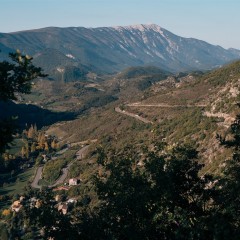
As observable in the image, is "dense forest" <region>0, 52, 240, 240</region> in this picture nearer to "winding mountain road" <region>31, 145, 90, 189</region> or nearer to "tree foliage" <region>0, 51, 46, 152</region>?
"tree foliage" <region>0, 51, 46, 152</region>

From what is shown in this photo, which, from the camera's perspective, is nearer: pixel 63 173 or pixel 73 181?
pixel 73 181

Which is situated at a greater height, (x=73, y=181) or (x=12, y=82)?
(x=12, y=82)

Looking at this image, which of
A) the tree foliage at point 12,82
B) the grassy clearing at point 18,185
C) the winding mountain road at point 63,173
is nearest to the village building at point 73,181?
the winding mountain road at point 63,173

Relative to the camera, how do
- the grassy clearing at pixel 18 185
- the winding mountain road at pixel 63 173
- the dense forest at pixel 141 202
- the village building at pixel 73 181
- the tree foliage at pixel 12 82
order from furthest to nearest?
the winding mountain road at pixel 63 173 → the grassy clearing at pixel 18 185 → the village building at pixel 73 181 → the tree foliage at pixel 12 82 → the dense forest at pixel 141 202

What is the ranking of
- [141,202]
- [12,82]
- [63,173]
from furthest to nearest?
[63,173]
[141,202]
[12,82]

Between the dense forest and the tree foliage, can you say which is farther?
the tree foliage

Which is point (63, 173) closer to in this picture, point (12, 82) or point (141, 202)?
point (141, 202)

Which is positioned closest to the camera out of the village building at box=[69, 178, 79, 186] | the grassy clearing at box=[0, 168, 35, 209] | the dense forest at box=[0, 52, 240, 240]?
the dense forest at box=[0, 52, 240, 240]

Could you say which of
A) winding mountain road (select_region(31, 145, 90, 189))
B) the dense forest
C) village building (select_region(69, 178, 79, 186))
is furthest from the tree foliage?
winding mountain road (select_region(31, 145, 90, 189))

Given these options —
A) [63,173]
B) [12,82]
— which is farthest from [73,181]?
[12,82]

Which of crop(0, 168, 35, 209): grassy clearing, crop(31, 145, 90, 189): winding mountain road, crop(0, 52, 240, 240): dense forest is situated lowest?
crop(0, 168, 35, 209): grassy clearing

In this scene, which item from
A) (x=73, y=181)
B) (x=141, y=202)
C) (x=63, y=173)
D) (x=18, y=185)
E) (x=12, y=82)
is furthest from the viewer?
(x=63, y=173)

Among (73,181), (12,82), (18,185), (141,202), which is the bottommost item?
(18,185)

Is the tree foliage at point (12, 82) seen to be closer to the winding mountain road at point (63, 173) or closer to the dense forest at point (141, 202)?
the dense forest at point (141, 202)
